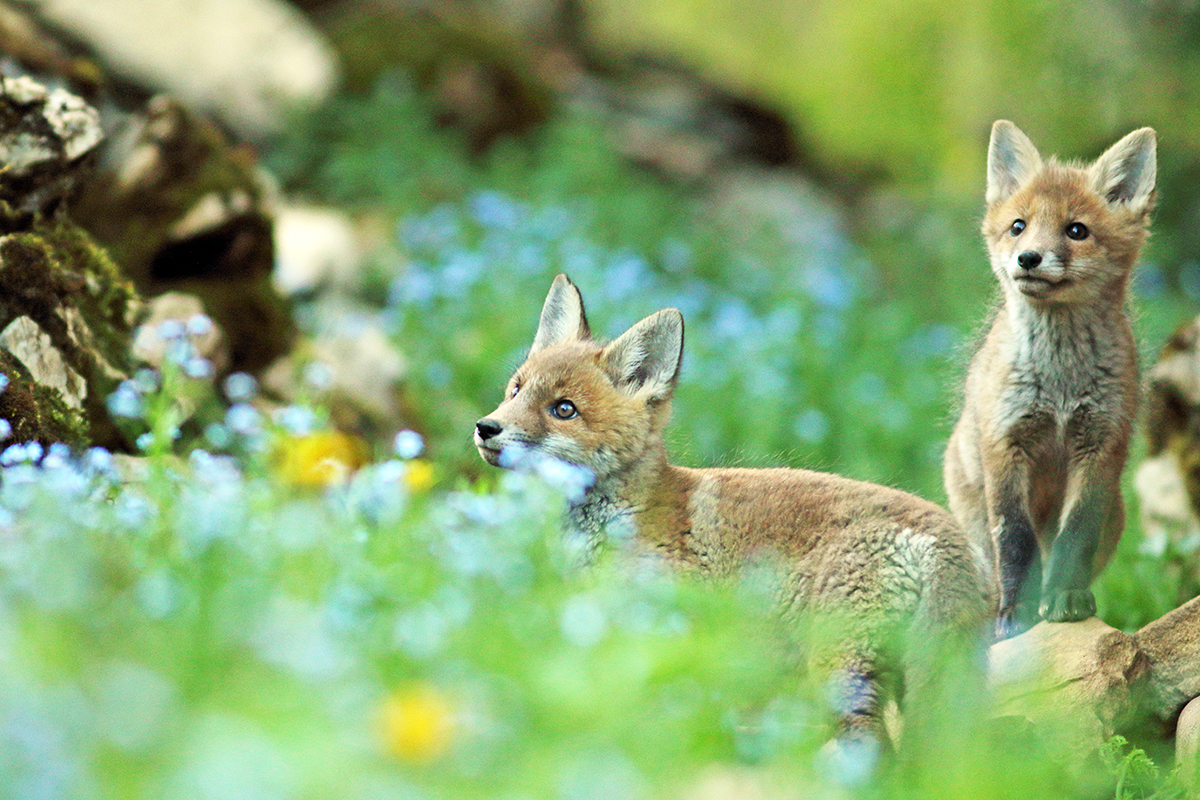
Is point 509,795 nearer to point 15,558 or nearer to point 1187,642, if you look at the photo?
point 15,558

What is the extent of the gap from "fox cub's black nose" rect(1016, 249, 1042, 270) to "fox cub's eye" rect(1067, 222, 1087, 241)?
21 cm

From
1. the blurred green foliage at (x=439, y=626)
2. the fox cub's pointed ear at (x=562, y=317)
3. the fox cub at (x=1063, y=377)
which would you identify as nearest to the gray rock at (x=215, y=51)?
the blurred green foliage at (x=439, y=626)

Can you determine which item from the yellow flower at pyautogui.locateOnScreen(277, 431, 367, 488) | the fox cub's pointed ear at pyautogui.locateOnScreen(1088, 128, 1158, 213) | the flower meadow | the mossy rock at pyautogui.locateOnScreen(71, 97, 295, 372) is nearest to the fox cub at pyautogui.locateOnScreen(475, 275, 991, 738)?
the flower meadow

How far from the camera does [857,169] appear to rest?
14.9 meters

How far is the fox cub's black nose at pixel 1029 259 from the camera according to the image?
4418 mm

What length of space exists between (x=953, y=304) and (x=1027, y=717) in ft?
20.8

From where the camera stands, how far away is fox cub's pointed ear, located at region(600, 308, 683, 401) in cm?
428

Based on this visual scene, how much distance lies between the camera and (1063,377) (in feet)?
15.0

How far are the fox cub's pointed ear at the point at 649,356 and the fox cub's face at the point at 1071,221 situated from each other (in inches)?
54.9

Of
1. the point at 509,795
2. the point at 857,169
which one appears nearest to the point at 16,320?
the point at 509,795

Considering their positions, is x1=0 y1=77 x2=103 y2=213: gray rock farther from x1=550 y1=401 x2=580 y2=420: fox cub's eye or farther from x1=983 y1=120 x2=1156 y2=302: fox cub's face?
x1=983 y1=120 x2=1156 y2=302: fox cub's face

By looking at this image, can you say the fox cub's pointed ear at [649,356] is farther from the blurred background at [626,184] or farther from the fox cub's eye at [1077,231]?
the fox cub's eye at [1077,231]

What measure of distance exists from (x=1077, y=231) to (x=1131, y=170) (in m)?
0.43

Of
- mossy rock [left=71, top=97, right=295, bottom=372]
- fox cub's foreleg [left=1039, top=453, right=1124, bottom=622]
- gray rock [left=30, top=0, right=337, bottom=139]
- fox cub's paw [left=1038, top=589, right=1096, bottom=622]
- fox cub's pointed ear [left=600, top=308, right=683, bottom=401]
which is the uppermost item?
gray rock [left=30, top=0, right=337, bottom=139]
